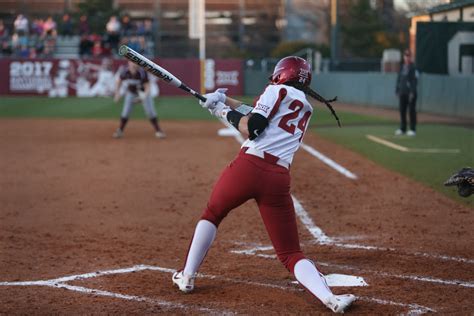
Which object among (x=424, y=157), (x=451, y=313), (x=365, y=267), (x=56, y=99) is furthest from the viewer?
(x=56, y=99)

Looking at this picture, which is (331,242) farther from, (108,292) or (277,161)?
(108,292)

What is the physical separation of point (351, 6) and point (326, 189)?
43416 mm

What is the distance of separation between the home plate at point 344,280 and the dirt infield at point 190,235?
111 millimetres

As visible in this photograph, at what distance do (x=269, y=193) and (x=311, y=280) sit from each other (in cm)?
71

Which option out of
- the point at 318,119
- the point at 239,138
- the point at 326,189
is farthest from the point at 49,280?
the point at 318,119

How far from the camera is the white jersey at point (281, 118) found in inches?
A: 225

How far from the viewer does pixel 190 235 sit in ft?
28.5

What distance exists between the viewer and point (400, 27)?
55.6 meters

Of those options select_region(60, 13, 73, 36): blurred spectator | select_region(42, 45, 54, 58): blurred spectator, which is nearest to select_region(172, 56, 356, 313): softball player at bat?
select_region(42, 45, 54, 58): blurred spectator

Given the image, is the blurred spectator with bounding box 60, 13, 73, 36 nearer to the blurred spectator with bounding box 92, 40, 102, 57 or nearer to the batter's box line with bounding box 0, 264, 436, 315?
the blurred spectator with bounding box 92, 40, 102, 57

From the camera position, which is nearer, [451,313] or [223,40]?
[451,313]

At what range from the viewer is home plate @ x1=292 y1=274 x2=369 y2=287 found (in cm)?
652

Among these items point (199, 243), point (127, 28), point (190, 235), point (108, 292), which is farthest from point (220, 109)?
point (127, 28)

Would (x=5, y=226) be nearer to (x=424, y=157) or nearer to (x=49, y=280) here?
(x=49, y=280)
